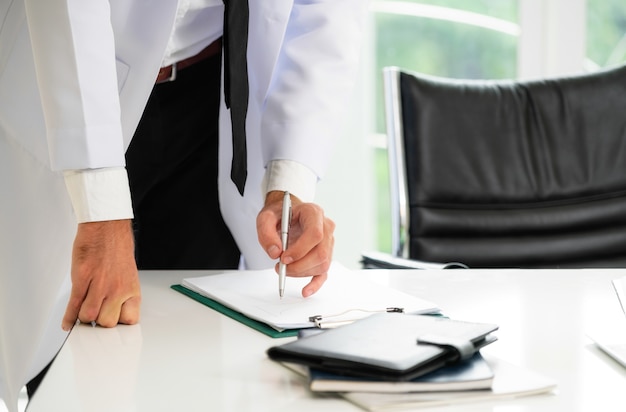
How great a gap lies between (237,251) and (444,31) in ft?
5.77

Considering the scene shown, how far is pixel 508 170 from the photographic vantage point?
1.97 metres

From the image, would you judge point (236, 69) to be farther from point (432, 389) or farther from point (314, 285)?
point (432, 389)

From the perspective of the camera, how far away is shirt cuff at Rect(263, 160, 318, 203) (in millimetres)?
1357

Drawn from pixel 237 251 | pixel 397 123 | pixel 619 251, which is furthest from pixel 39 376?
pixel 619 251

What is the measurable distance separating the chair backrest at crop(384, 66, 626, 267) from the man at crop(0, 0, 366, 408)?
0.48m

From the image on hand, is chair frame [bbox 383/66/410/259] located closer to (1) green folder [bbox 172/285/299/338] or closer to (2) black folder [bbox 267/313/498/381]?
(1) green folder [bbox 172/285/299/338]

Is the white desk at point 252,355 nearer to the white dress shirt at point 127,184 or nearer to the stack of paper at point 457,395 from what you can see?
the stack of paper at point 457,395

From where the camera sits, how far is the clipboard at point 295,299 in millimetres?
989

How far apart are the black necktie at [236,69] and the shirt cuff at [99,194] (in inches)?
9.5

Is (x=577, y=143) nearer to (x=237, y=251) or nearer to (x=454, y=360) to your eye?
(x=237, y=251)

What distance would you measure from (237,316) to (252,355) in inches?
5.7

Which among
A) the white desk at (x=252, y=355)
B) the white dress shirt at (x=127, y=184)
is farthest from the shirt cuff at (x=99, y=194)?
the white desk at (x=252, y=355)

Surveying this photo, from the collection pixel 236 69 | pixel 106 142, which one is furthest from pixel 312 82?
pixel 106 142

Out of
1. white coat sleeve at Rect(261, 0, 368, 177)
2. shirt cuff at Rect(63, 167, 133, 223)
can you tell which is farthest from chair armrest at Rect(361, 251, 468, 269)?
shirt cuff at Rect(63, 167, 133, 223)
